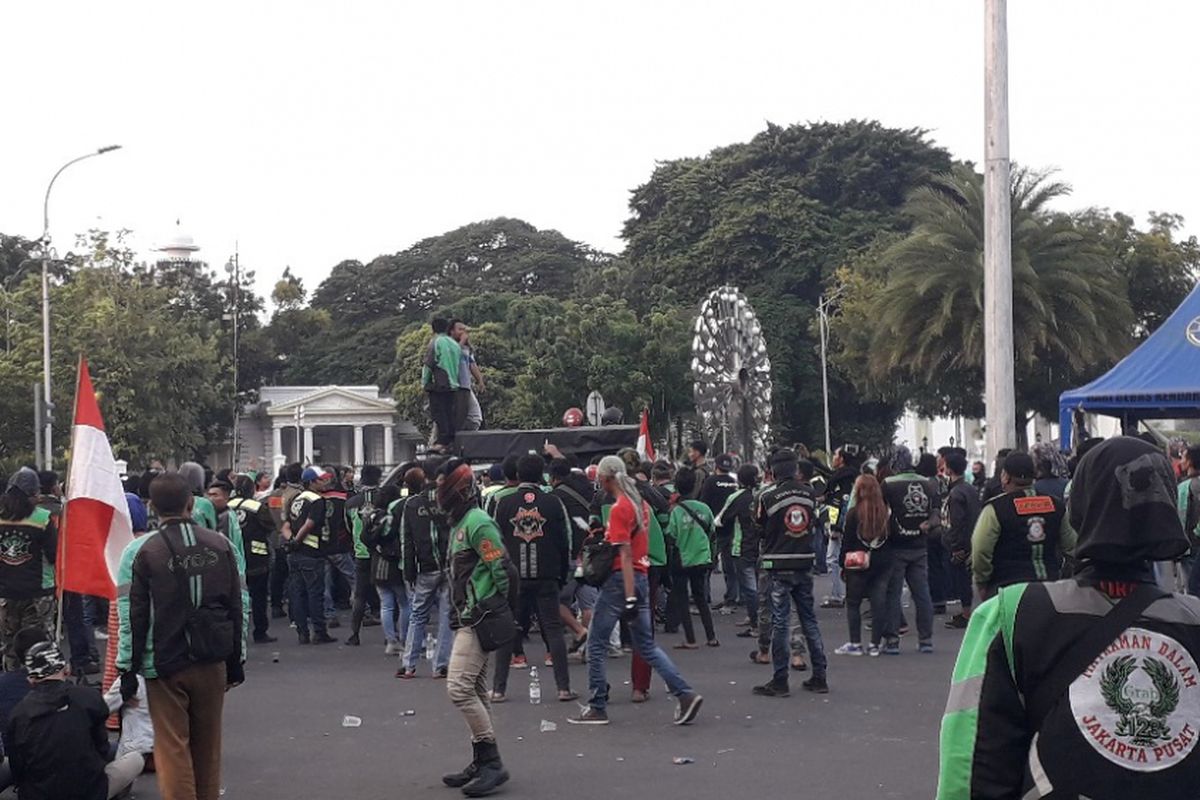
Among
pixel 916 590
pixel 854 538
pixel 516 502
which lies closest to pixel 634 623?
pixel 516 502

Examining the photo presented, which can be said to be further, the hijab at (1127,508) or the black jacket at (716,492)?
the black jacket at (716,492)

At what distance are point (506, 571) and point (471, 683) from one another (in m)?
0.73

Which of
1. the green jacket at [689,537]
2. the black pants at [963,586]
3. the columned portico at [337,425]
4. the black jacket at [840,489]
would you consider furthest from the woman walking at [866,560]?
the columned portico at [337,425]

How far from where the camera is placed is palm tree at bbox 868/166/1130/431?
3228cm

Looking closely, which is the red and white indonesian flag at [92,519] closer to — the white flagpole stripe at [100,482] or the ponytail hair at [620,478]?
the white flagpole stripe at [100,482]

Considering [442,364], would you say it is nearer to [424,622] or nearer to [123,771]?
[424,622]

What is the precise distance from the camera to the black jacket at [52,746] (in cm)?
752

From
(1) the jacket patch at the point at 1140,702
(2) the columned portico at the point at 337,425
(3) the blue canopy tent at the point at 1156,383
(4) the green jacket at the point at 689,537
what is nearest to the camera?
(1) the jacket patch at the point at 1140,702

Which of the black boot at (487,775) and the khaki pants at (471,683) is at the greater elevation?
the khaki pants at (471,683)

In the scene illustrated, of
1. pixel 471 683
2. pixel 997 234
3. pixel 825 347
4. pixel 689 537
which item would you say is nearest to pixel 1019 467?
pixel 471 683

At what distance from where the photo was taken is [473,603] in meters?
9.23

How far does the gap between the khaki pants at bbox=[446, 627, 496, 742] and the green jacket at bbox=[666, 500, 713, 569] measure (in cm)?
633

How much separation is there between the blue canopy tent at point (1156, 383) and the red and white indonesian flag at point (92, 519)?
19.1 meters

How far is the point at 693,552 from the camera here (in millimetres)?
15352
